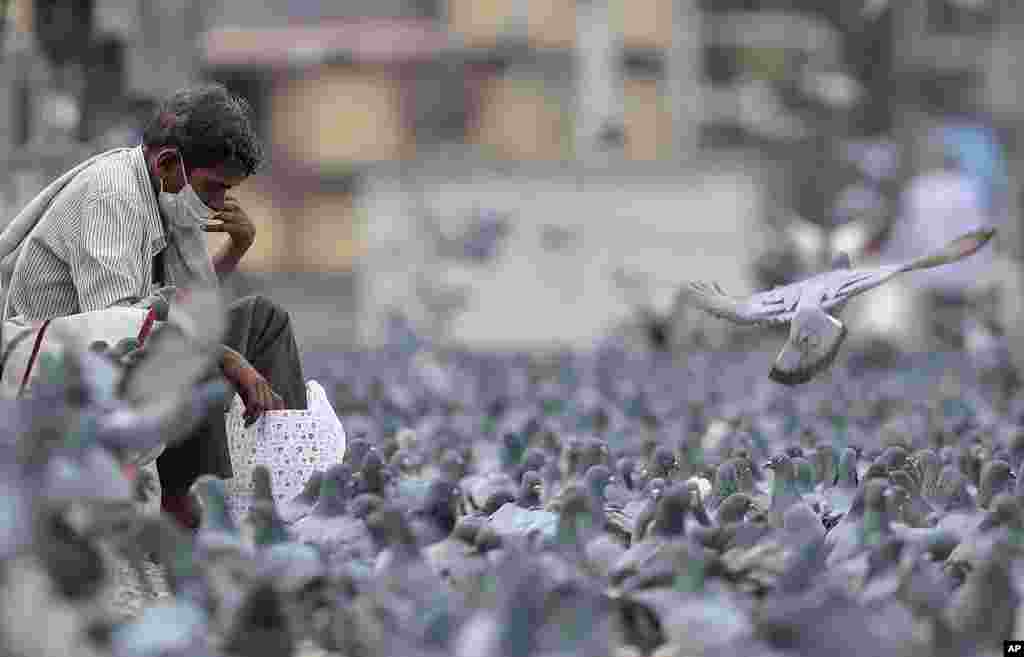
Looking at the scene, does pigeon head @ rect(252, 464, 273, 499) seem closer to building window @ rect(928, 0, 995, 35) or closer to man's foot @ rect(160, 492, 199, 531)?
man's foot @ rect(160, 492, 199, 531)

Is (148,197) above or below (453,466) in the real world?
above

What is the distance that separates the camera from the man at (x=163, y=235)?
691 cm

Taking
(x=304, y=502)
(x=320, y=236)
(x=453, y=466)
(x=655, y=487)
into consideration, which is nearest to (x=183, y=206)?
(x=304, y=502)

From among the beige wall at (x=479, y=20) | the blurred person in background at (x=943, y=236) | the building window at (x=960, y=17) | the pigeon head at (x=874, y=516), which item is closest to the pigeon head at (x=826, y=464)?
the pigeon head at (x=874, y=516)

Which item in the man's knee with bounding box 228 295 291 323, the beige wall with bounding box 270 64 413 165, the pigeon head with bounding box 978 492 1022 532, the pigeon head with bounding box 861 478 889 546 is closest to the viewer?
the pigeon head with bounding box 861 478 889 546

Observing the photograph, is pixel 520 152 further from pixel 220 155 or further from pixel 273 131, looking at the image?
pixel 220 155

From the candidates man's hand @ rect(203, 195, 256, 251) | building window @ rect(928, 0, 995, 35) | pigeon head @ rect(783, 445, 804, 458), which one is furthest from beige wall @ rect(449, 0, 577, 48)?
man's hand @ rect(203, 195, 256, 251)

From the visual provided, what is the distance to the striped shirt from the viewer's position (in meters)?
6.87

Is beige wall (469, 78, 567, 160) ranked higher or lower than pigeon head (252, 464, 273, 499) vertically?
lower

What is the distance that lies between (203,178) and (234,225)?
34 centimetres

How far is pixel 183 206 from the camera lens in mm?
7129

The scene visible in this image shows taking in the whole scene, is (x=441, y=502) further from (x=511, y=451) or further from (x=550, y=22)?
(x=550, y=22)

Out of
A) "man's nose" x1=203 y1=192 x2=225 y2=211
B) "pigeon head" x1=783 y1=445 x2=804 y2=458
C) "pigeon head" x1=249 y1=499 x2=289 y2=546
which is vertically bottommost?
"pigeon head" x1=783 y1=445 x2=804 y2=458

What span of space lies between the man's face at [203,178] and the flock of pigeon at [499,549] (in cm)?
82
